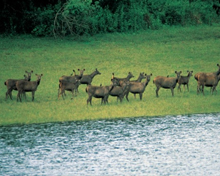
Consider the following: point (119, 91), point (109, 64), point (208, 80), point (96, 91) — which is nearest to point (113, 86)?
point (119, 91)

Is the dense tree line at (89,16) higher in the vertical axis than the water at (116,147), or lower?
higher

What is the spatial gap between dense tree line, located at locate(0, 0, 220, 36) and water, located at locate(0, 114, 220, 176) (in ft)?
60.9

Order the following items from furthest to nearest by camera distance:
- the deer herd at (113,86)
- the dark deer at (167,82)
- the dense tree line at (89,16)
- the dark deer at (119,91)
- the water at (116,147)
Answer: the dense tree line at (89,16) → the dark deer at (167,82) → the dark deer at (119,91) → the deer herd at (113,86) → the water at (116,147)

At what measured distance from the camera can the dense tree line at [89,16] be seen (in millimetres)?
39375

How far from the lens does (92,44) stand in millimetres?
38406

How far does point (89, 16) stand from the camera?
4003 cm

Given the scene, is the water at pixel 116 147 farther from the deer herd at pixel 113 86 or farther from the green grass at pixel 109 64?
the deer herd at pixel 113 86

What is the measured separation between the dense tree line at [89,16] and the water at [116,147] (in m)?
18.6

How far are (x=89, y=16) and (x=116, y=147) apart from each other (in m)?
23.1

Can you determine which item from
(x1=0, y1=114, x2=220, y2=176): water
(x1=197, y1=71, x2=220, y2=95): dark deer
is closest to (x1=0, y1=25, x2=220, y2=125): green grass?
(x1=197, y1=71, x2=220, y2=95): dark deer

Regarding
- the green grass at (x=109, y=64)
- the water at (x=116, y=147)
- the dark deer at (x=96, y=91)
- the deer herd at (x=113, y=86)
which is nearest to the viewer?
the water at (x=116, y=147)

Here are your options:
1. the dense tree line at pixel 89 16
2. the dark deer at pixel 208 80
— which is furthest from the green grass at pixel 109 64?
the dense tree line at pixel 89 16

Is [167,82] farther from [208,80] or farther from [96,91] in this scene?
[96,91]

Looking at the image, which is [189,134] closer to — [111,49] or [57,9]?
[111,49]
